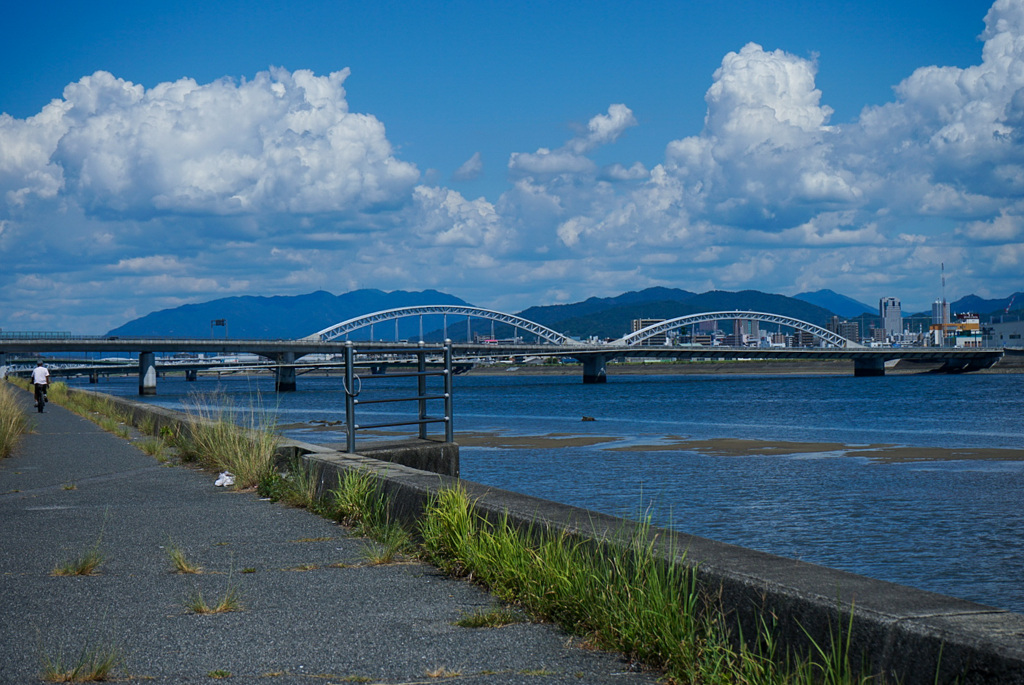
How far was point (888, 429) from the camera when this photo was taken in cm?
3594

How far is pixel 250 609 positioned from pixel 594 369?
122 meters

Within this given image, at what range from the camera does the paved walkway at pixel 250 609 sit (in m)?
4.18

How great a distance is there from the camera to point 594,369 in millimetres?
126562

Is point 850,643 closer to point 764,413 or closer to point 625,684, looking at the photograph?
point 625,684

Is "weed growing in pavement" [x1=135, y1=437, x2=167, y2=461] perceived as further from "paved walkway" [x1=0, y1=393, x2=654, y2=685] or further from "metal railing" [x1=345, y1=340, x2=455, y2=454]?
"paved walkway" [x1=0, y1=393, x2=654, y2=685]

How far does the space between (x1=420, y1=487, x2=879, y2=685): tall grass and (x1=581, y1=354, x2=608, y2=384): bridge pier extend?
120 m

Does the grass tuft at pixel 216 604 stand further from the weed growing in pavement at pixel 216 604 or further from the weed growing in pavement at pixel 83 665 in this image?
the weed growing in pavement at pixel 83 665

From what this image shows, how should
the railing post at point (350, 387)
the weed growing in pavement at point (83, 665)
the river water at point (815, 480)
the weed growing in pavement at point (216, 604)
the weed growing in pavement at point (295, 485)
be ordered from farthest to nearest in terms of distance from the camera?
the river water at point (815, 480), the railing post at point (350, 387), the weed growing in pavement at point (295, 485), the weed growing in pavement at point (216, 604), the weed growing in pavement at point (83, 665)

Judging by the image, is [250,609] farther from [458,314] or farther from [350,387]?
[458,314]

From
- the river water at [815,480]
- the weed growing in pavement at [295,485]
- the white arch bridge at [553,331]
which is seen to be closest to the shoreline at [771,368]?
the white arch bridge at [553,331]

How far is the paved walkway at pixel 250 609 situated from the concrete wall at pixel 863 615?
1.85ft

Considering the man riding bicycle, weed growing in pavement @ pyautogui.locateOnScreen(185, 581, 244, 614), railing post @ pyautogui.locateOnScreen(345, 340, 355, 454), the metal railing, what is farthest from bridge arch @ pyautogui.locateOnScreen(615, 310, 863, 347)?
weed growing in pavement @ pyautogui.locateOnScreen(185, 581, 244, 614)

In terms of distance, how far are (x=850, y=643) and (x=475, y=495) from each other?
396 cm

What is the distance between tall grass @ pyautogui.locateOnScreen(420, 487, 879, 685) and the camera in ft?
11.6
